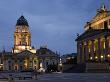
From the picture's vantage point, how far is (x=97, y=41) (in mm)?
148625

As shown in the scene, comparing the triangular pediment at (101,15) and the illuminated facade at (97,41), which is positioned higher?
the triangular pediment at (101,15)

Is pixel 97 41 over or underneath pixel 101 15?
underneath

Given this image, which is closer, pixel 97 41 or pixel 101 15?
pixel 97 41

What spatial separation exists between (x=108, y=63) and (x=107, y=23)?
39276 mm

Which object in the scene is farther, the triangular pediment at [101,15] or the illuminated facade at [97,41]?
the triangular pediment at [101,15]

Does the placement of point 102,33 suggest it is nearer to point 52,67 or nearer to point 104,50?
point 104,50

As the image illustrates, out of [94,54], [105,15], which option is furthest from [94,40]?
[105,15]

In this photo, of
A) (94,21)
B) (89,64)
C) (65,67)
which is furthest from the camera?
(94,21)

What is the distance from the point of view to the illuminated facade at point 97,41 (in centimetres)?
14100

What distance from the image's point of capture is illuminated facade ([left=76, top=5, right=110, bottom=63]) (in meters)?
141

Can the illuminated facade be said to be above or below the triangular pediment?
below

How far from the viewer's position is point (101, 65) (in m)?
119

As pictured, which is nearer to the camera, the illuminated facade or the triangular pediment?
the illuminated facade

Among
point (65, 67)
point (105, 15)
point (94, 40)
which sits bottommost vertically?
point (65, 67)
